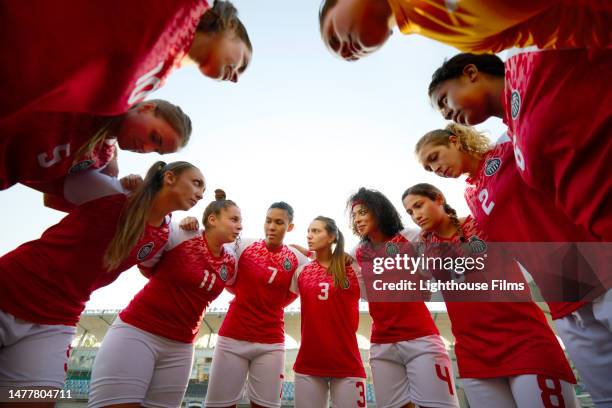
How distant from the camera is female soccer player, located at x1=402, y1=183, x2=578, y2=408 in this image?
2.04 meters

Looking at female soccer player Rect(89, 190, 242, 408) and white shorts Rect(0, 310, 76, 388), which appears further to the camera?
female soccer player Rect(89, 190, 242, 408)

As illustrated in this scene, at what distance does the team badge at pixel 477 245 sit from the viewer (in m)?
2.61

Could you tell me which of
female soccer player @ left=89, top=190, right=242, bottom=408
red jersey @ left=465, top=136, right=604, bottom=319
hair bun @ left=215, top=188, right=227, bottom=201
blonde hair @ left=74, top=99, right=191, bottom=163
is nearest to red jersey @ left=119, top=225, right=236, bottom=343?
female soccer player @ left=89, top=190, right=242, bottom=408

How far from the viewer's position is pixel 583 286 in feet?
5.80

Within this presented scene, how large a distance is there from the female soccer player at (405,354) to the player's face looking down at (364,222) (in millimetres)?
251

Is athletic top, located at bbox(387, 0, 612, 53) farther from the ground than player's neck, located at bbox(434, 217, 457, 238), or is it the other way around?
player's neck, located at bbox(434, 217, 457, 238)

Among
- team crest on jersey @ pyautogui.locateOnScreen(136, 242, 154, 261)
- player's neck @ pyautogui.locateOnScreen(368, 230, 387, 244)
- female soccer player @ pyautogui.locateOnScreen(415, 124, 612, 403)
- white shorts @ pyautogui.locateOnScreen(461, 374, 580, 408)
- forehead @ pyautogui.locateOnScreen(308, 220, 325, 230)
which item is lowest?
white shorts @ pyautogui.locateOnScreen(461, 374, 580, 408)

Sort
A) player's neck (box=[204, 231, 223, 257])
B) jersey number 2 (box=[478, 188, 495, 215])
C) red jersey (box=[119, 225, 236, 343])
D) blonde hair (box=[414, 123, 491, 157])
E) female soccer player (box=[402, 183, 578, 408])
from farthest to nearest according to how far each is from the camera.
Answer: player's neck (box=[204, 231, 223, 257]), red jersey (box=[119, 225, 236, 343]), blonde hair (box=[414, 123, 491, 157]), jersey number 2 (box=[478, 188, 495, 215]), female soccer player (box=[402, 183, 578, 408])

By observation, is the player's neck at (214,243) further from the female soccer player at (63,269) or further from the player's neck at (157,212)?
the female soccer player at (63,269)

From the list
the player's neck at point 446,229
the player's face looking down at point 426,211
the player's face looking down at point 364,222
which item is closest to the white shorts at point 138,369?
the player's face looking down at point 364,222

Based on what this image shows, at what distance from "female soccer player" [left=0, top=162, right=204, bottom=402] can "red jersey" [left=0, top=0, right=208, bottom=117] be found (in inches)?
62.0

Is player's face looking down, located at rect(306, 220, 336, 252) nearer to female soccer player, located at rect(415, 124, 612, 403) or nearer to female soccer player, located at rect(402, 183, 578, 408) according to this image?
female soccer player, located at rect(402, 183, 578, 408)

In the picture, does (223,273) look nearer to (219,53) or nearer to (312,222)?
(312,222)

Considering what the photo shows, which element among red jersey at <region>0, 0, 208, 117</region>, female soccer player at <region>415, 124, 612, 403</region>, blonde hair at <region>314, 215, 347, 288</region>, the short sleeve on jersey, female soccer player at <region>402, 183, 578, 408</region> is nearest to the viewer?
red jersey at <region>0, 0, 208, 117</region>
